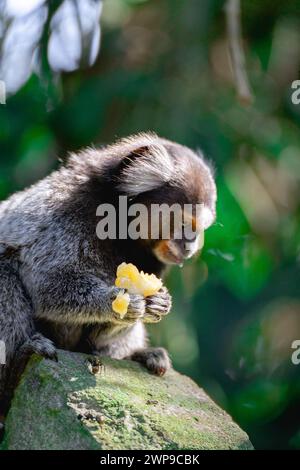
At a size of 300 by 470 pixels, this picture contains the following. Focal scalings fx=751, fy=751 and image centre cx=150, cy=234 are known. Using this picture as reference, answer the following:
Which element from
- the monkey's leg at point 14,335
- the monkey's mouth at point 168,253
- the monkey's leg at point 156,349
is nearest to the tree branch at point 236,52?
the monkey's mouth at point 168,253

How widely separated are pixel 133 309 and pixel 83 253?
17.0 inches

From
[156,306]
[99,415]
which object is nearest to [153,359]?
[156,306]

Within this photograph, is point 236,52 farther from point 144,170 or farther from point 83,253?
point 83,253

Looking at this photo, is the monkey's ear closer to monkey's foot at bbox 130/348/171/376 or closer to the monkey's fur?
the monkey's fur

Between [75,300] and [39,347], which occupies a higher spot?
[75,300]

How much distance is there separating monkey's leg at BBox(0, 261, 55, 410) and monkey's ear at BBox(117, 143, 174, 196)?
0.83 metres

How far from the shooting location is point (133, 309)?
3682 millimetres

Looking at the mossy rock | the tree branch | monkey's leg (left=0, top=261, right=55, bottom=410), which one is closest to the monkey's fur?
monkey's leg (left=0, top=261, right=55, bottom=410)

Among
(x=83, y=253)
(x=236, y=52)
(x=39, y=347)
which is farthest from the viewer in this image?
(x=236, y=52)

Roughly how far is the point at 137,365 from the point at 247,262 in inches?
91.8

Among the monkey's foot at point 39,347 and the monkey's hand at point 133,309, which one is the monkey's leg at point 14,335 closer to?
the monkey's foot at point 39,347

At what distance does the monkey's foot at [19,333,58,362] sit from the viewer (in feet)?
11.4

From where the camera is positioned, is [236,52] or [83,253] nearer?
[83,253]

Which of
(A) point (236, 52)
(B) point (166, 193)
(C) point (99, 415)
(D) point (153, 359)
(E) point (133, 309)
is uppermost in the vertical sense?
(A) point (236, 52)
